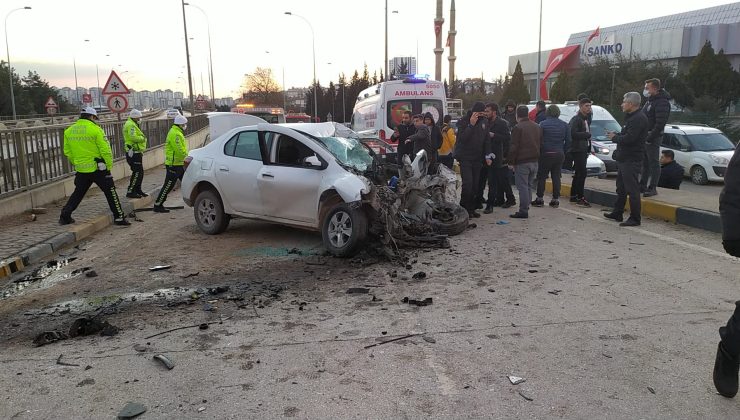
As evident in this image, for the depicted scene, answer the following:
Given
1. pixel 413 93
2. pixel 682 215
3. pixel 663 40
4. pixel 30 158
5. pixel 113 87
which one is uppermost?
pixel 663 40

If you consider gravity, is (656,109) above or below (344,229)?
above

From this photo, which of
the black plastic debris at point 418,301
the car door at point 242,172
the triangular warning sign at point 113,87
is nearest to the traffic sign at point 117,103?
the triangular warning sign at point 113,87

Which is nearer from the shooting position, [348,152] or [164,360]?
[164,360]

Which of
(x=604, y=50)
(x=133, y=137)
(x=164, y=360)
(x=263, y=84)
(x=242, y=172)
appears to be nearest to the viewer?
(x=164, y=360)

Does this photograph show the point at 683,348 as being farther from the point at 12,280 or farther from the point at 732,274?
the point at 12,280

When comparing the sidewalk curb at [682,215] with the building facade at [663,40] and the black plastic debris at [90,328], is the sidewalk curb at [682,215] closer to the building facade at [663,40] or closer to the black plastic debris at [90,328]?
the black plastic debris at [90,328]

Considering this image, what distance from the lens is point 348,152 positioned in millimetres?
7535

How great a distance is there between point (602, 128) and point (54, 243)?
48.7ft

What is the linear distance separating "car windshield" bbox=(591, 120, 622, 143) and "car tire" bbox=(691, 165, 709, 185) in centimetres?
237

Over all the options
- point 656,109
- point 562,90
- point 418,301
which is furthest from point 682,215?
point 562,90

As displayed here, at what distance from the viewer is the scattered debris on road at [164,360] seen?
153 inches

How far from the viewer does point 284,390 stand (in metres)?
3.53

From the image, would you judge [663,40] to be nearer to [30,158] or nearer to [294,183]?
[294,183]

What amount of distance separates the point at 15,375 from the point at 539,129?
8.18 meters
